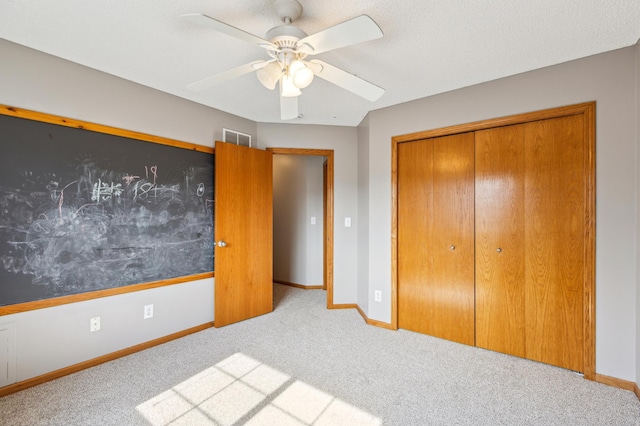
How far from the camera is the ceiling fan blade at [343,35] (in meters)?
1.19

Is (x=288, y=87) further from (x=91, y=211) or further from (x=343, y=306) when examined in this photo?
(x=343, y=306)

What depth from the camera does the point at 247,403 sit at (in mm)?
1795

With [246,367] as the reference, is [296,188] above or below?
above

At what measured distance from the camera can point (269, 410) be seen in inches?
68.1

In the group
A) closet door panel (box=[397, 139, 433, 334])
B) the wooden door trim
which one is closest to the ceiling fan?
closet door panel (box=[397, 139, 433, 334])

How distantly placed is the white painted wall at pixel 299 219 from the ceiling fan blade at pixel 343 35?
10.6 feet

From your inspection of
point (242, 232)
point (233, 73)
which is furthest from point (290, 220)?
point (233, 73)

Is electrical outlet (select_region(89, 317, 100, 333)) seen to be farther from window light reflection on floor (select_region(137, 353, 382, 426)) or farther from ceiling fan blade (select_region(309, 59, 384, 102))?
ceiling fan blade (select_region(309, 59, 384, 102))

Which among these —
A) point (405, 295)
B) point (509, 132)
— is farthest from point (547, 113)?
point (405, 295)

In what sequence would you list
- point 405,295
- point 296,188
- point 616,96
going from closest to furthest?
1. point 616,96
2. point 405,295
3. point 296,188

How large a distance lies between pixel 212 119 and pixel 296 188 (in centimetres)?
198

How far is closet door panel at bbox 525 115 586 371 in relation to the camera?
213cm

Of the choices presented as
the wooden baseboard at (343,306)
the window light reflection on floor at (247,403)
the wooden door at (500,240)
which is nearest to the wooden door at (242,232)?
the wooden baseboard at (343,306)

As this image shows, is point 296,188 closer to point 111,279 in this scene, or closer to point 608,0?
point 111,279
